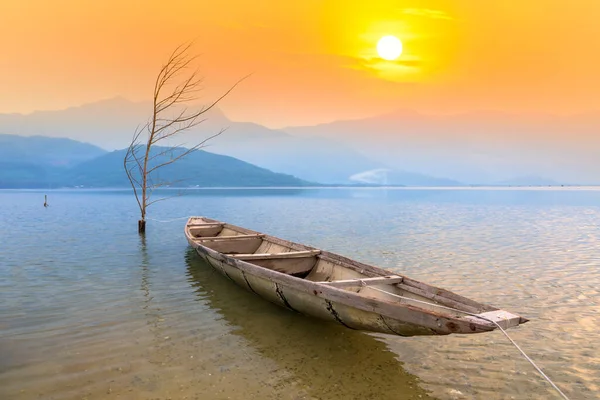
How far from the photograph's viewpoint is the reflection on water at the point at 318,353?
6.37 m

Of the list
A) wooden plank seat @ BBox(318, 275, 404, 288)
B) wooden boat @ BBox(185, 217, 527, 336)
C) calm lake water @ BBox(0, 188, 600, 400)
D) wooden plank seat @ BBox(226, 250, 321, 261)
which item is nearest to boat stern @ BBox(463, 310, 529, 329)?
wooden boat @ BBox(185, 217, 527, 336)

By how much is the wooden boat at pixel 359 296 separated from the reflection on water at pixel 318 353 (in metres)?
0.56

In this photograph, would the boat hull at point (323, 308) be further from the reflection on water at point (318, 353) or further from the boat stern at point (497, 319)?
the reflection on water at point (318, 353)

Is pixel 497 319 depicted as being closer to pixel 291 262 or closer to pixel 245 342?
pixel 245 342

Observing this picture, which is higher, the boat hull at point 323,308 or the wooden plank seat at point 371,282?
the wooden plank seat at point 371,282

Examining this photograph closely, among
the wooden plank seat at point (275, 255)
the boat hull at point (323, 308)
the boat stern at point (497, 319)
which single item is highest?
the boat stern at point (497, 319)

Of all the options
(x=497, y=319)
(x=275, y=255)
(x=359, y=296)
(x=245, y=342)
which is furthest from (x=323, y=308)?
(x=275, y=255)

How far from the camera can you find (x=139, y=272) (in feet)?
48.9

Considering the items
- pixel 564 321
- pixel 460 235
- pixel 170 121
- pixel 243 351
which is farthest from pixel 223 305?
pixel 460 235

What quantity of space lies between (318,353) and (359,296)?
1858mm

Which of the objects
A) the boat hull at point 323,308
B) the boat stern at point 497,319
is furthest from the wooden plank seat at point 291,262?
the boat stern at point 497,319

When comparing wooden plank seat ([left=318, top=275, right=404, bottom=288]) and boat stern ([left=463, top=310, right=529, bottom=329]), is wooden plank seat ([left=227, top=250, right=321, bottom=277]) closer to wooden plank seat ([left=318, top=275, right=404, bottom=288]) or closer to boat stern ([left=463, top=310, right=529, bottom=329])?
wooden plank seat ([left=318, top=275, right=404, bottom=288])

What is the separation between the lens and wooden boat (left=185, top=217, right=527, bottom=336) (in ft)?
18.7

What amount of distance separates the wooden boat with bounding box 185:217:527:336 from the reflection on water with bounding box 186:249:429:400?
559 mm
